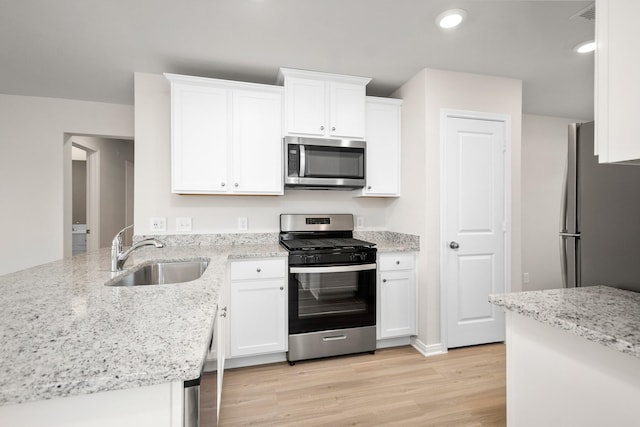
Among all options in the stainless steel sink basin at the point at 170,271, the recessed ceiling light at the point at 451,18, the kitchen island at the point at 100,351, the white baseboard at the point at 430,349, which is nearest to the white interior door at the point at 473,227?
the white baseboard at the point at 430,349

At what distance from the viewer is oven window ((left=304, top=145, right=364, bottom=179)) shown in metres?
2.59

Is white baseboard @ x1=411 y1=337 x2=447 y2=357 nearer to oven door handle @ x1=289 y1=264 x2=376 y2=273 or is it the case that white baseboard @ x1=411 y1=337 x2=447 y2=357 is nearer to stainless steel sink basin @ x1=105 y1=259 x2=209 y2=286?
oven door handle @ x1=289 y1=264 x2=376 y2=273

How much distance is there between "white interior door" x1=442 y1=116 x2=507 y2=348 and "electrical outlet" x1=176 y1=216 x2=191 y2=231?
86.8 inches

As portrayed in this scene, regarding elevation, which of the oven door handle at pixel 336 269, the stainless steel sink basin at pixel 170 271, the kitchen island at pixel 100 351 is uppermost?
the kitchen island at pixel 100 351

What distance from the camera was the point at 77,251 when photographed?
469 centimetres

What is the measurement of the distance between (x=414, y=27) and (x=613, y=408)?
6.84 feet

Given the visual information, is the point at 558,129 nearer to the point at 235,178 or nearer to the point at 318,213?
the point at 318,213

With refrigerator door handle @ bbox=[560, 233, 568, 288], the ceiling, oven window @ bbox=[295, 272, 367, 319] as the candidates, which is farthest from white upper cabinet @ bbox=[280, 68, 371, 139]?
refrigerator door handle @ bbox=[560, 233, 568, 288]

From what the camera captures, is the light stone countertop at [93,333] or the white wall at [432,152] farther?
the white wall at [432,152]

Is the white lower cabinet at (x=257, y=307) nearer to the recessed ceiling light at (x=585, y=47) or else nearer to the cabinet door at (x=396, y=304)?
the cabinet door at (x=396, y=304)

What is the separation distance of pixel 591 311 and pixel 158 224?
277 cm

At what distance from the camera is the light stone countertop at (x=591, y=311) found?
29.6 inches

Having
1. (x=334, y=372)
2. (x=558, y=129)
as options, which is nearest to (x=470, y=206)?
(x=334, y=372)

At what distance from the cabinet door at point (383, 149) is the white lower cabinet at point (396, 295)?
0.66m
